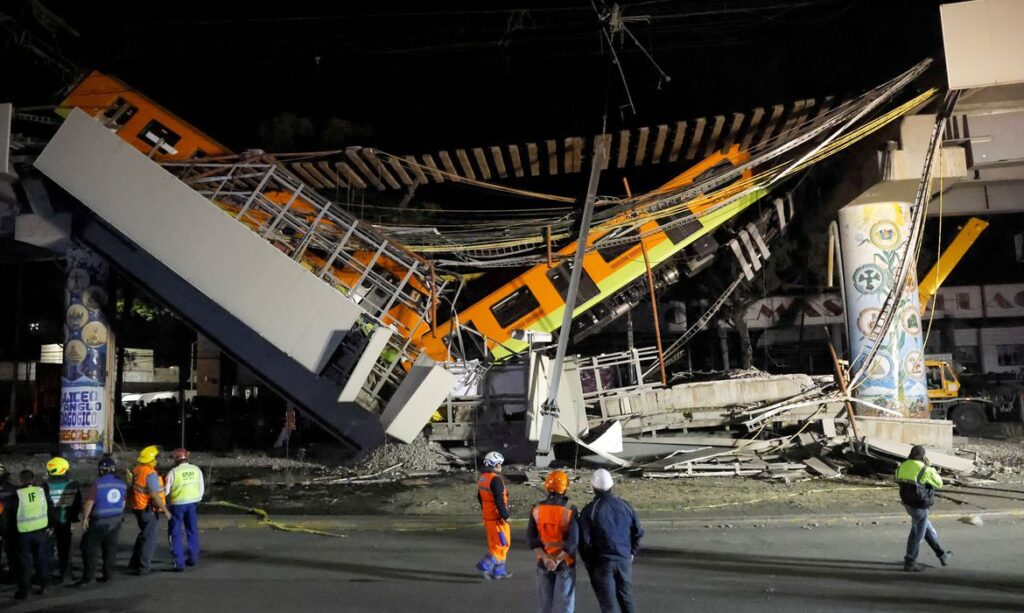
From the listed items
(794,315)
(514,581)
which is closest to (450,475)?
(514,581)

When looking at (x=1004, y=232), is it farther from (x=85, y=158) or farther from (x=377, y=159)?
(x=85, y=158)

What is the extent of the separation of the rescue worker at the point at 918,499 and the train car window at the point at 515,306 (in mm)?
10258

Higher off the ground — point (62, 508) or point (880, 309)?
point (880, 309)

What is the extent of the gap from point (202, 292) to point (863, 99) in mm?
14192

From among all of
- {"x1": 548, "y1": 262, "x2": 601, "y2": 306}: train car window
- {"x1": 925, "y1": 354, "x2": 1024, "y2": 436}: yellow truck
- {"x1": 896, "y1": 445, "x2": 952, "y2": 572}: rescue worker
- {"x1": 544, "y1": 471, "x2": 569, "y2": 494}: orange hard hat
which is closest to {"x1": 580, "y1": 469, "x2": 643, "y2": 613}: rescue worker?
{"x1": 544, "y1": 471, "x2": 569, "y2": 494}: orange hard hat

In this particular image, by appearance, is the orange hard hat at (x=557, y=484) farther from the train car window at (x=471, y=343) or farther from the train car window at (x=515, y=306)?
the train car window at (x=515, y=306)

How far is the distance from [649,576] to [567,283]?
985 cm

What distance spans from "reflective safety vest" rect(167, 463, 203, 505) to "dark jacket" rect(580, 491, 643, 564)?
16.4ft

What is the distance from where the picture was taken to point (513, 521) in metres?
10.5

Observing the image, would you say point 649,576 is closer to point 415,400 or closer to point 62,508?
point 62,508

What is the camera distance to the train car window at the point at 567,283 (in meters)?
16.8

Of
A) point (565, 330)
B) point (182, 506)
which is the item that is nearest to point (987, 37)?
point (565, 330)

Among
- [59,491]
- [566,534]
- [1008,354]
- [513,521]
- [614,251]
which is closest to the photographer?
[566,534]

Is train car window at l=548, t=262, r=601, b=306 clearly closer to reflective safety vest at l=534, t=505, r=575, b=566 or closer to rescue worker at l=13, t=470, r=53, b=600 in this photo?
Answer: reflective safety vest at l=534, t=505, r=575, b=566
